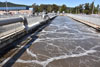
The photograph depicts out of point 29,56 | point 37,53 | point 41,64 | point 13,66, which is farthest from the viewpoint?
point 37,53

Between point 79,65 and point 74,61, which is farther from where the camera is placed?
point 74,61

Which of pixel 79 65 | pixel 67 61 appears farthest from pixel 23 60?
pixel 79 65

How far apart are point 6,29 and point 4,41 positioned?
889 millimetres

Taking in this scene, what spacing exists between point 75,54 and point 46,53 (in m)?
1.33

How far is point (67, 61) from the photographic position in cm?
486

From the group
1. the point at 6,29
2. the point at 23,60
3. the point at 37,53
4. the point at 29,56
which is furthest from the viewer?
the point at 6,29

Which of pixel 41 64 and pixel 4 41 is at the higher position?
pixel 4 41

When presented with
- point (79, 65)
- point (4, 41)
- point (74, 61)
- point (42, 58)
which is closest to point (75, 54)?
point (74, 61)

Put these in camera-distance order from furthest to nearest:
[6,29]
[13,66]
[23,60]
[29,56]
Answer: [6,29], [29,56], [23,60], [13,66]

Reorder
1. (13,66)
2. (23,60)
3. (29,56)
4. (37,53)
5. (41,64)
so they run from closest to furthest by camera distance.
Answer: (13,66), (41,64), (23,60), (29,56), (37,53)

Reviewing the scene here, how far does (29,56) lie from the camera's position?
533 centimetres

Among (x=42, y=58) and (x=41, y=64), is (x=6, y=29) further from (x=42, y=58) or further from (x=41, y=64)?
(x=41, y=64)

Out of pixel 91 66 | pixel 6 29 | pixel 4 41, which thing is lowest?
pixel 91 66

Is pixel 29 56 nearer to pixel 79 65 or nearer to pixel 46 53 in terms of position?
pixel 46 53
